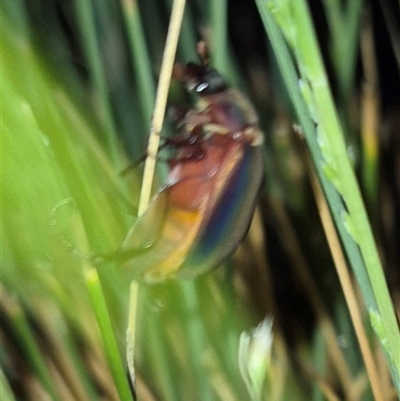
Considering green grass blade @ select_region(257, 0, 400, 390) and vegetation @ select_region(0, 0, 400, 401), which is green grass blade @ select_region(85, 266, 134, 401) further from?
green grass blade @ select_region(257, 0, 400, 390)

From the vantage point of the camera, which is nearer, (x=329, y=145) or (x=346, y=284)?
(x=329, y=145)

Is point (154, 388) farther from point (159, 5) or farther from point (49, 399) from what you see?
point (159, 5)

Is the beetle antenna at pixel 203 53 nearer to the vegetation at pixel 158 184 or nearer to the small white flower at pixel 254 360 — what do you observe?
the vegetation at pixel 158 184

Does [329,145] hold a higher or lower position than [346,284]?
higher

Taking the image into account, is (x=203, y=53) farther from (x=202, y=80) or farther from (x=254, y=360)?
(x=254, y=360)

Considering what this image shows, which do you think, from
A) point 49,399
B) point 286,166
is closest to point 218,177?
point 286,166

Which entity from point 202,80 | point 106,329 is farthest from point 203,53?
point 106,329

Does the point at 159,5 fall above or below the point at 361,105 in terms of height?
above

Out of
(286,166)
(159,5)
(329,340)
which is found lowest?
(329,340)
